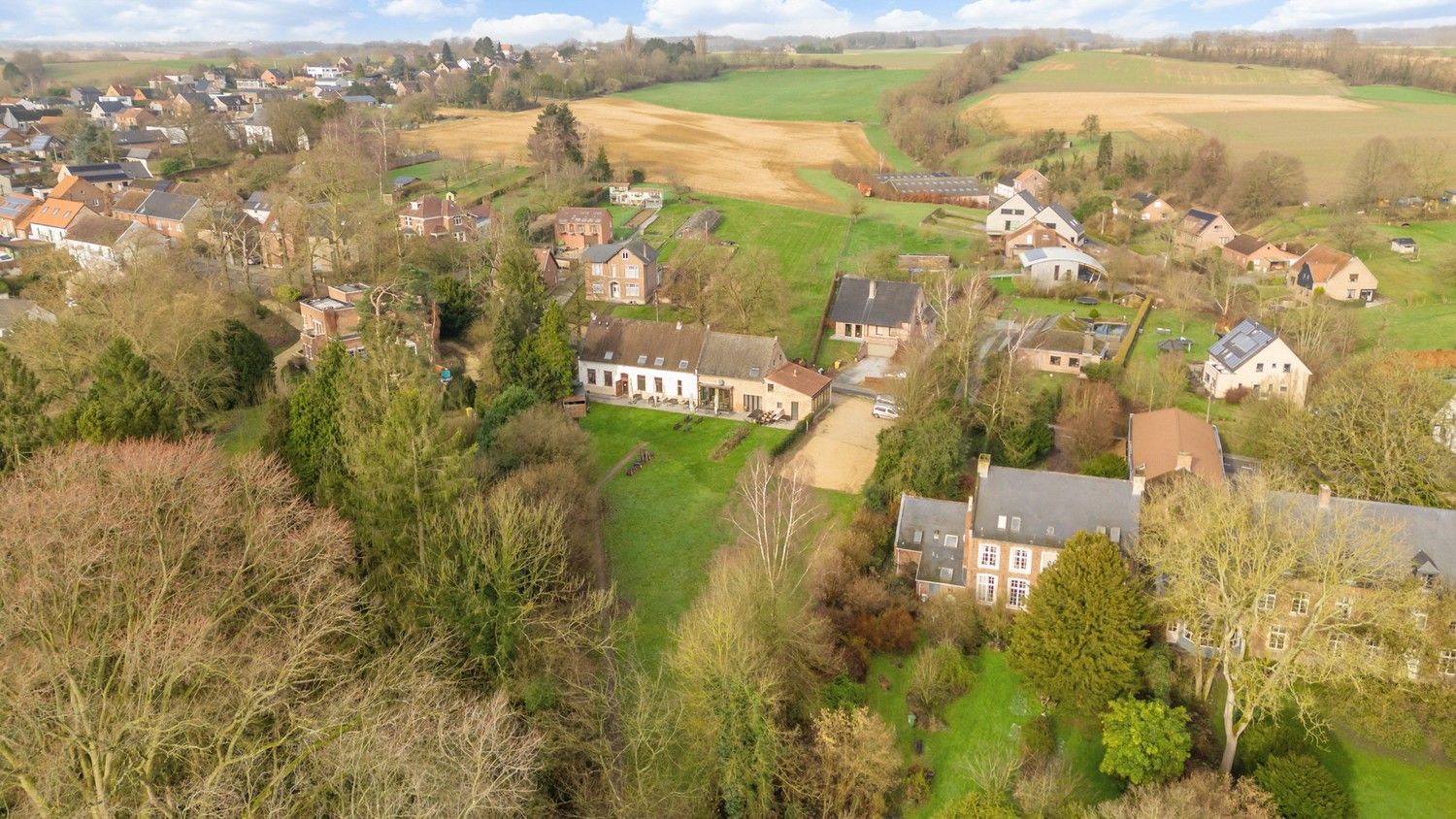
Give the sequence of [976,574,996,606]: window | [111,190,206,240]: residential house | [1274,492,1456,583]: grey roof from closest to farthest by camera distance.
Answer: [1274,492,1456,583]: grey roof
[976,574,996,606]: window
[111,190,206,240]: residential house

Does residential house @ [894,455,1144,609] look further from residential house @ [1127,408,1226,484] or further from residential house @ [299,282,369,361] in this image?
residential house @ [299,282,369,361]

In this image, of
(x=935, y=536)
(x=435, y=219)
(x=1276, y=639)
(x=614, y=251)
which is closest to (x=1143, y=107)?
(x=614, y=251)

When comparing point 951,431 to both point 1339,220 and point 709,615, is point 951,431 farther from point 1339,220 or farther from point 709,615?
point 1339,220

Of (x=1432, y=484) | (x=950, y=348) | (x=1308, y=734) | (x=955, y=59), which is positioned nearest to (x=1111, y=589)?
(x=1308, y=734)

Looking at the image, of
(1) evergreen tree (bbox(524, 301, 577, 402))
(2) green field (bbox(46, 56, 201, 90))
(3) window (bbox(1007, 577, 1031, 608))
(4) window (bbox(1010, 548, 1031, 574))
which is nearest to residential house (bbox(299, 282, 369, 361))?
(1) evergreen tree (bbox(524, 301, 577, 402))

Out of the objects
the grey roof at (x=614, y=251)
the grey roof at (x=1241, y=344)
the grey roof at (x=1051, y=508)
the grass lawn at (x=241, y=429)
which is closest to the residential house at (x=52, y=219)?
the grass lawn at (x=241, y=429)

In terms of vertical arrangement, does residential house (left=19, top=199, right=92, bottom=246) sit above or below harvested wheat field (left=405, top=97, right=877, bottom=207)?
below
